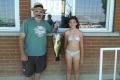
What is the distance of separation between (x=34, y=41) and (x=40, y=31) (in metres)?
0.22

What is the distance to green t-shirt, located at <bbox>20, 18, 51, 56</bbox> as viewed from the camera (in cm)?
530

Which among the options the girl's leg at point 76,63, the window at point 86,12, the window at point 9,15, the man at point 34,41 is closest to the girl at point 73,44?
the girl's leg at point 76,63

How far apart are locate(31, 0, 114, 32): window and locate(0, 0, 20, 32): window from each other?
573 millimetres

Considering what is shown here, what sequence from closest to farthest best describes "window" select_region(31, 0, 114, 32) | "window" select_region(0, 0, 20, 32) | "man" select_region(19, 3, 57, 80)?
"man" select_region(19, 3, 57, 80) < "window" select_region(0, 0, 20, 32) < "window" select_region(31, 0, 114, 32)

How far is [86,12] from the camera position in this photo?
6082 millimetres

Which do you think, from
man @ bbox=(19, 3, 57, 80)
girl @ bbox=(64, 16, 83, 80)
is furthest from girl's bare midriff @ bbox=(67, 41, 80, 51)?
man @ bbox=(19, 3, 57, 80)

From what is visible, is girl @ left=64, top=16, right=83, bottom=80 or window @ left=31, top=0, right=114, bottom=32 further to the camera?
window @ left=31, top=0, right=114, bottom=32

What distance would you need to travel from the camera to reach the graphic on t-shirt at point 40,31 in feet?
17.4

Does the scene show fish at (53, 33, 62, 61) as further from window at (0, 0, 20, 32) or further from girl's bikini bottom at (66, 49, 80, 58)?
window at (0, 0, 20, 32)

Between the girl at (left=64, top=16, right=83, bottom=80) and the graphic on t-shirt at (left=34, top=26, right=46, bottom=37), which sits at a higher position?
the graphic on t-shirt at (left=34, top=26, right=46, bottom=37)

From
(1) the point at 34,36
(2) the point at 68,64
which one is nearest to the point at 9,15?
(1) the point at 34,36

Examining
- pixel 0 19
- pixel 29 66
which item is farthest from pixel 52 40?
pixel 0 19

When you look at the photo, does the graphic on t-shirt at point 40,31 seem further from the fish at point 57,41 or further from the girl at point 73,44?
the girl at point 73,44

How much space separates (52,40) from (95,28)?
1.01m
